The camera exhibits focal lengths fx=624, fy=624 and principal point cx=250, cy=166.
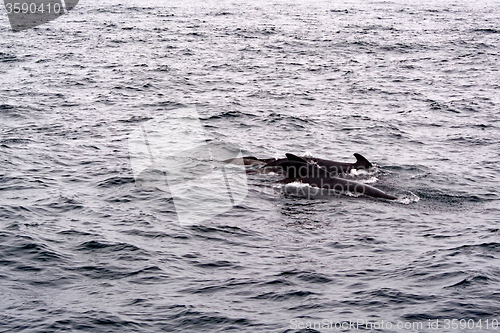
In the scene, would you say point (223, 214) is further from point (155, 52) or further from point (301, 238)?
point (155, 52)

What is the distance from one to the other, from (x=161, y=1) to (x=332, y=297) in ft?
215

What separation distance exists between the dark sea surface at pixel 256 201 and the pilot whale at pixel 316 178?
2.02ft

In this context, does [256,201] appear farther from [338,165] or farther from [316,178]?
[338,165]

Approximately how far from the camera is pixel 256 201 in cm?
1638

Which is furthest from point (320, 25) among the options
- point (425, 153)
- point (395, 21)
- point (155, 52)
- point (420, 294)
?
point (420, 294)

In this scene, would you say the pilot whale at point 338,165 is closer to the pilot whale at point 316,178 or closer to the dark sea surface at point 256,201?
the dark sea surface at point 256,201

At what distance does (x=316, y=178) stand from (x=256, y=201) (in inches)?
80.7

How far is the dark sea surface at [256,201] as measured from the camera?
35.9 ft

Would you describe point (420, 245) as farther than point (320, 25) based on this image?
No

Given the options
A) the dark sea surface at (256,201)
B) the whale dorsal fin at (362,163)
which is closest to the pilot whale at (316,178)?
the dark sea surface at (256,201)

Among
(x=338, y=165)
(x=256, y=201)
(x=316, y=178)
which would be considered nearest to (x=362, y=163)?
(x=338, y=165)

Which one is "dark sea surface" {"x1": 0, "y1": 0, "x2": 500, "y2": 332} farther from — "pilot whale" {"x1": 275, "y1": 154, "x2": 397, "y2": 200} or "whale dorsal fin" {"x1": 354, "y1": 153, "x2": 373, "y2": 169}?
"pilot whale" {"x1": 275, "y1": 154, "x2": 397, "y2": 200}

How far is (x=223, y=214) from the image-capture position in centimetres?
1548

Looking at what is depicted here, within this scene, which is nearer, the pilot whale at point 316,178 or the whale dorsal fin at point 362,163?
the pilot whale at point 316,178
